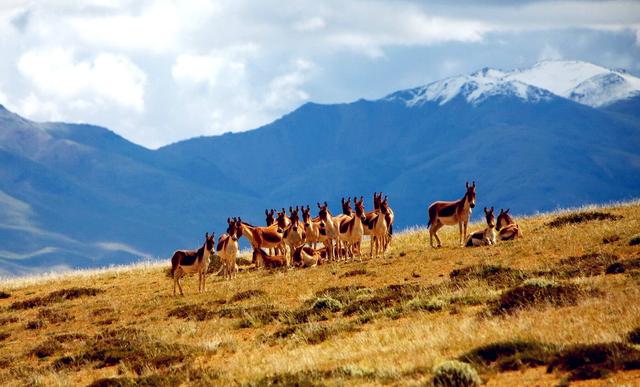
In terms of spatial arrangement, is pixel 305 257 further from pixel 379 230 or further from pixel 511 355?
pixel 511 355

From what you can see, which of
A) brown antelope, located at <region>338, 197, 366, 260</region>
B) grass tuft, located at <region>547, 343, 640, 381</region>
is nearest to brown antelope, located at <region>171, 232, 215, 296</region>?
brown antelope, located at <region>338, 197, 366, 260</region>

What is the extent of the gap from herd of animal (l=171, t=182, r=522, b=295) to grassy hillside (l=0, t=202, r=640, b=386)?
114cm

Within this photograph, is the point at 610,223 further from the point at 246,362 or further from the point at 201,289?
the point at 246,362

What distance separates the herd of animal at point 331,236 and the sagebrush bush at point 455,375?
17634 mm

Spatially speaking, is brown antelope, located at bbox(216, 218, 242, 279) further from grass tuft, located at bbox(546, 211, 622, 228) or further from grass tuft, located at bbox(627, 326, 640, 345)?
grass tuft, located at bbox(627, 326, 640, 345)

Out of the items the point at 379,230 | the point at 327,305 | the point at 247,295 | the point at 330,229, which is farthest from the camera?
the point at 330,229

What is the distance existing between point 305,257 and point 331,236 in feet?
5.52

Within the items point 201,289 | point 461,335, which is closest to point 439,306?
point 461,335

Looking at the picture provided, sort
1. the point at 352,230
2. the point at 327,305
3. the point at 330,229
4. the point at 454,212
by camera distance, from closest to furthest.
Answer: the point at 327,305
the point at 352,230
the point at 454,212
the point at 330,229

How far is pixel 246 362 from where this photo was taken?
64.2ft

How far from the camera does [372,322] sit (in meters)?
22.3

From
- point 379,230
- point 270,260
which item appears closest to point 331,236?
point 379,230

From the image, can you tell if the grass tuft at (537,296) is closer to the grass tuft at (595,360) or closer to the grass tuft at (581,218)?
the grass tuft at (595,360)

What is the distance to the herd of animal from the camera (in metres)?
34.2
